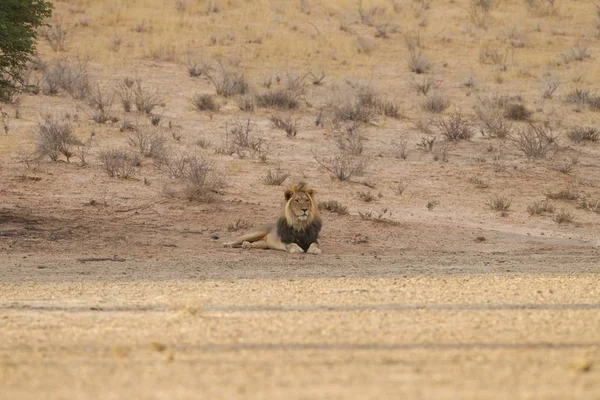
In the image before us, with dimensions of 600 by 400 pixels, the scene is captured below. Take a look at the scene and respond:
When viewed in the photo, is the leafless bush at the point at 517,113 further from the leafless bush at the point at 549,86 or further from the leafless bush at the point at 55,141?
the leafless bush at the point at 55,141

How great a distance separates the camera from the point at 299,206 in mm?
16828

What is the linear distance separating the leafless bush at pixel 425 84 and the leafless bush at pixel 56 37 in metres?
9.28

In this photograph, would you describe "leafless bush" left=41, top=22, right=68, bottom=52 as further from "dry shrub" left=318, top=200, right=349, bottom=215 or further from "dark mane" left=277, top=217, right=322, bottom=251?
"dark mane" left=277, top=217, right=322, bottom=251

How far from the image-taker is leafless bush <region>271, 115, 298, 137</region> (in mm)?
25359

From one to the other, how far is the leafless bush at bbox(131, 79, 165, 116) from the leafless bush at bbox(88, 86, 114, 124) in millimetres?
566

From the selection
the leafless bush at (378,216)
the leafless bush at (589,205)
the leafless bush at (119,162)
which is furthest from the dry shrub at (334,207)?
the leafless bush at (589,205)

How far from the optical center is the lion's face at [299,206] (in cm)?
1681

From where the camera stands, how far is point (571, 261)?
1603 centimetres

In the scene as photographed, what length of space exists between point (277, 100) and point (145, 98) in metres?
2.94

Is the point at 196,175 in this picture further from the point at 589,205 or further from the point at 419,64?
the point at 419,64

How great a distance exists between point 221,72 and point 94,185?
35.0ft

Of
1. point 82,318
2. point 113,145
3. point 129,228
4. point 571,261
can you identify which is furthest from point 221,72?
point 82,318

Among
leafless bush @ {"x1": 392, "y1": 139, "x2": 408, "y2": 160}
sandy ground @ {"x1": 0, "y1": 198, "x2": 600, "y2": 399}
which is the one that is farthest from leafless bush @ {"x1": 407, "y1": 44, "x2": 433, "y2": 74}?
sandy ground @ {"x1": 0, "y1": 198, "x2": 600, "y2": 399}

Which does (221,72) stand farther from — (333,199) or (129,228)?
(129,228)
